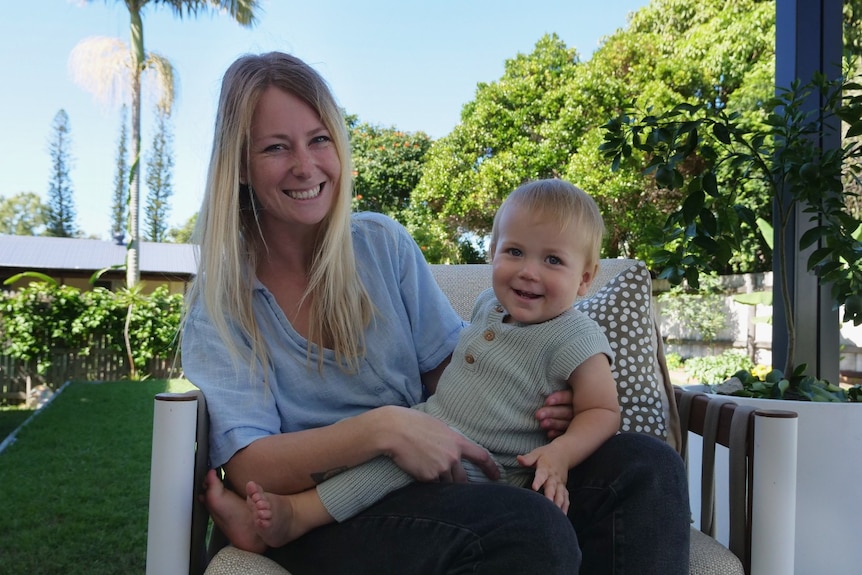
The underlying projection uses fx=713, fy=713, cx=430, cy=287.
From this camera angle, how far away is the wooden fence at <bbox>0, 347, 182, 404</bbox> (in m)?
8.21

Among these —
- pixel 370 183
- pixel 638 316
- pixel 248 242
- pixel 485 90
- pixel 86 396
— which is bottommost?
pixel 86 396

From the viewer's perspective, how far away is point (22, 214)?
56.8ft

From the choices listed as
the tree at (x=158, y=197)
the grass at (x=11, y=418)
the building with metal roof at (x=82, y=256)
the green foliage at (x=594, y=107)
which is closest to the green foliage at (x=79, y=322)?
the grass at (x=11, y=418)

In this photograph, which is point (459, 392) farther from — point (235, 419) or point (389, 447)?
point (235, 419)

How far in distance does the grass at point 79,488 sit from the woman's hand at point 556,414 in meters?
2.76

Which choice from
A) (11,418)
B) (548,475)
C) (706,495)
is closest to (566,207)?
(548,475)

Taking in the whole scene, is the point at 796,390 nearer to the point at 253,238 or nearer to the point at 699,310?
the point at 253,238

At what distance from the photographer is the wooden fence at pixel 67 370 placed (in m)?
8.21

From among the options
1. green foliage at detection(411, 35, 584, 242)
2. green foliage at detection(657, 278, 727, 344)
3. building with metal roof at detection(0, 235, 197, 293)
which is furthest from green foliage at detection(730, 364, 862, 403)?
building with metal roof at detection(0, 235, 197, 293)

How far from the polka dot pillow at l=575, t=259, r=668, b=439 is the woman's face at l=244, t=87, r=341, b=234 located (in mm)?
627

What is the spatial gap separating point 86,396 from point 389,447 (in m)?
7.19

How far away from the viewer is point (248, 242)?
145cm

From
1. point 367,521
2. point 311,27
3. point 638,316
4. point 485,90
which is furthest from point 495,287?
point 311,27

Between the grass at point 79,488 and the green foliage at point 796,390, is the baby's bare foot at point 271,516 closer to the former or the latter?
the green foliage at point 796,390
